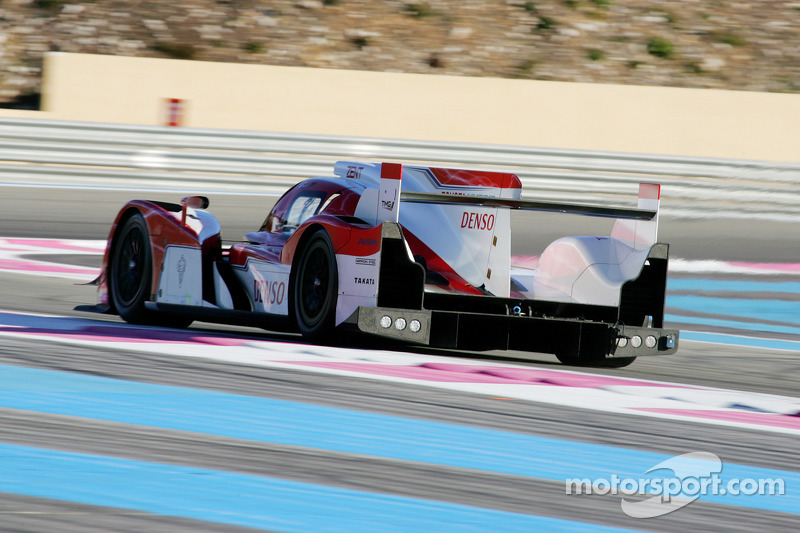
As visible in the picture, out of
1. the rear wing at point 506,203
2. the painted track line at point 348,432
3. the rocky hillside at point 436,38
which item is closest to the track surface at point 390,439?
the painted track line at point 348,432

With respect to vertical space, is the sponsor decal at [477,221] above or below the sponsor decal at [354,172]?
below

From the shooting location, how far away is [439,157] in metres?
17.3

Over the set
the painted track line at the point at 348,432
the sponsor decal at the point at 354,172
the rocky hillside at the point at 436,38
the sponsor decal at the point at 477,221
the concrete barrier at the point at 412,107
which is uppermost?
the rocky hillside at the point at 436,38

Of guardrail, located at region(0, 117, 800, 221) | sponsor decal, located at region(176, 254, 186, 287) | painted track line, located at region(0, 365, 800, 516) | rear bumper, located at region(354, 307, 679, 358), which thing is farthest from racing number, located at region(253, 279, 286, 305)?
guardrail, located at region(0, 117, 800, 221)

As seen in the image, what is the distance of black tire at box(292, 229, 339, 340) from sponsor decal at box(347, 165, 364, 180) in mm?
748

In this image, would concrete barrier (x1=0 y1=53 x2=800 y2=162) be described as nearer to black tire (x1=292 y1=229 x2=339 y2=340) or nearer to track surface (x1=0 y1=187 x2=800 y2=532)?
track surface (x1=0 y1=187 x2=800 y2=532)

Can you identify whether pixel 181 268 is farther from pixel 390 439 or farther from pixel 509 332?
pixel 390 439

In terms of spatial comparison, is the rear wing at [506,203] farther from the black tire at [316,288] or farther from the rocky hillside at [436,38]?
the rocky hillside at [436,38]

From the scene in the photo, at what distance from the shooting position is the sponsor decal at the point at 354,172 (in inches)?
316

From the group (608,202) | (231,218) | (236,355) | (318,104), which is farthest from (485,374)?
(318,104)

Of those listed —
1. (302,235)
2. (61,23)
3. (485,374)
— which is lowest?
(485,374)

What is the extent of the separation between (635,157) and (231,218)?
6137 millimetres

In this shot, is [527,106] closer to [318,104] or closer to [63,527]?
[318,104]

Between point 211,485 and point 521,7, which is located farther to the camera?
point 521,7
